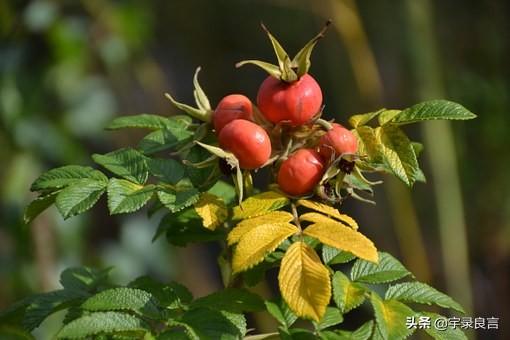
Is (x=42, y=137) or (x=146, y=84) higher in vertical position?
(x=146, y=84)

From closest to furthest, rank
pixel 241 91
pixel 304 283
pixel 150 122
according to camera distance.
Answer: pixel 304 283 < pixel 150 122 < pixel 241 91

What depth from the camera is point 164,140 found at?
2.94ft

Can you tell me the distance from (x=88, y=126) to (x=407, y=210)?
0.89 metres

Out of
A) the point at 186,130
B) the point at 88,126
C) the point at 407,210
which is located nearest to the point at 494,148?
the point at 407,210

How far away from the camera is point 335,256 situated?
0.85 m

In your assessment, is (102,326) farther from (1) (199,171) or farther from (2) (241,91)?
(2) (241,91)

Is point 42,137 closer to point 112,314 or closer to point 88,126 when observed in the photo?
point 88,126

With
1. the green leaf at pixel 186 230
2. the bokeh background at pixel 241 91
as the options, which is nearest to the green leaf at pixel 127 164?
the green leaf at pixel 186 230

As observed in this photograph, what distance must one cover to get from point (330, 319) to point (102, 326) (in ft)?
0.79

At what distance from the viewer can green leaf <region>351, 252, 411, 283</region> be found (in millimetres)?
831

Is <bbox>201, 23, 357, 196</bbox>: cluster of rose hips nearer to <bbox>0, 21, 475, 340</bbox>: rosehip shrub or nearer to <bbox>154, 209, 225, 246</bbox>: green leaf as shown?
<bbox>0, 21, 475, 340</bbox>: rosehip shrub

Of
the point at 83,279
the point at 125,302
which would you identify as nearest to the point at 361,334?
the point at 125,302

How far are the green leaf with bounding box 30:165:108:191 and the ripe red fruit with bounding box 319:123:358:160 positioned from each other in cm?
23

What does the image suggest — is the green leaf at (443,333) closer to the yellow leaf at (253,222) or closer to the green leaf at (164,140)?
the yellow leaf at (253,222)
